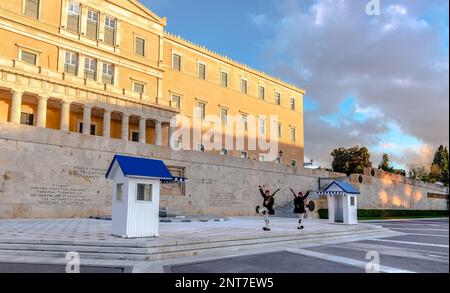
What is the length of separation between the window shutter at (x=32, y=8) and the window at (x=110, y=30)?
21.8ft

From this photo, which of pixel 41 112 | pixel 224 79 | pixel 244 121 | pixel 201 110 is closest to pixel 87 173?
pixel 41 112

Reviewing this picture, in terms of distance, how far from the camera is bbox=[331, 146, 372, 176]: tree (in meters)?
74.0

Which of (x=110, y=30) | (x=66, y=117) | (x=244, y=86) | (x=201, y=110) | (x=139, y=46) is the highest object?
(x=110, y=30)

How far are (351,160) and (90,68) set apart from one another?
54.7 meters

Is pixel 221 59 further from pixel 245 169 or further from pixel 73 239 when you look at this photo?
pixel 73 239

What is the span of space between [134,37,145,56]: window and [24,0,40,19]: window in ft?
33.1

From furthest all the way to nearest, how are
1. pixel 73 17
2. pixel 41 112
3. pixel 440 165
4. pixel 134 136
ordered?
pixel 440 165
pixel 134 136
pixel 73 17
pixel 41 112

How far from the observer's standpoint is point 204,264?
10664 mm

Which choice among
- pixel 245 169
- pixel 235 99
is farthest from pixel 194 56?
pixel 245 169

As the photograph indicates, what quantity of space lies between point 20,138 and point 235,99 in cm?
3464

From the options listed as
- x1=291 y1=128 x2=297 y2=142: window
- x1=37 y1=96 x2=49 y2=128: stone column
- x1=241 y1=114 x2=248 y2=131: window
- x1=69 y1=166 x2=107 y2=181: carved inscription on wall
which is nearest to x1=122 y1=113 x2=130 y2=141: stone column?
x1=37 y1=96 x2=49 y2=128: stone column

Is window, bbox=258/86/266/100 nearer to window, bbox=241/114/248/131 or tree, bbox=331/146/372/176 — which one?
window, bbox=241/114/248/131

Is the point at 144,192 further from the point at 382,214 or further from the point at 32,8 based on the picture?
the point at 382,214

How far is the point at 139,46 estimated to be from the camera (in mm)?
41562
